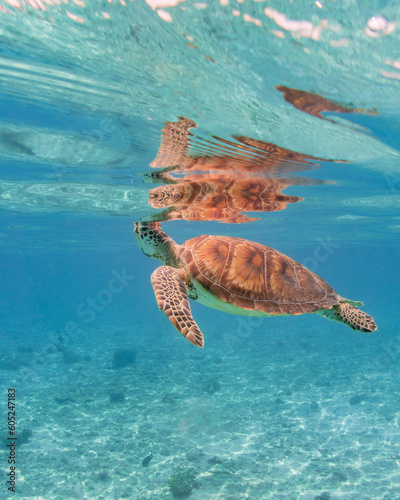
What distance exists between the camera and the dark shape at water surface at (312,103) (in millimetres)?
6223

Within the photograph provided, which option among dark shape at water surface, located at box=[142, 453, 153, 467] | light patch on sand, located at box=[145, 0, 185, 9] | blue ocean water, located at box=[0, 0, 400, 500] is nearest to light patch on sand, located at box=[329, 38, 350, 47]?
blue ocean water, located at box=[0, 0, 400, 500]

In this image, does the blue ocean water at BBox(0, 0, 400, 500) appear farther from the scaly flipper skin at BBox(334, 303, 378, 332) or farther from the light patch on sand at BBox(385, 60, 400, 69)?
the scaly flipper skin at BBox(334, 303, 378, 332)

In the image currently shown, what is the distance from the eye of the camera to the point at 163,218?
17.8 meters

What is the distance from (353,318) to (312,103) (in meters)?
4.67

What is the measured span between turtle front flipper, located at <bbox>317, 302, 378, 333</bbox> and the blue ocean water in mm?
4371

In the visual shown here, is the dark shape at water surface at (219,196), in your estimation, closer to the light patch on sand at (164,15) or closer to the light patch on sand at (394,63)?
the light patch on sand at (394,63)

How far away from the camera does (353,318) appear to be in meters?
6.59

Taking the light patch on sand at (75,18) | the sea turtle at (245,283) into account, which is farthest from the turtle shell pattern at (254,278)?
the light patch on sand at (75,18)

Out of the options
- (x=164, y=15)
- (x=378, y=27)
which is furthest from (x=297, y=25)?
(x=164, y=15)

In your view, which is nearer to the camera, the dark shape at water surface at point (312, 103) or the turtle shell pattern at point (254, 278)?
the turtle shell pattern at point (254, 278)

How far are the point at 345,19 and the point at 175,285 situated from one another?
4.90 metres

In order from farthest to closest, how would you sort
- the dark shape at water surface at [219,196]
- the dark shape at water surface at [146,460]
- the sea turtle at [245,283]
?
the dark shape at water surface at [219,196], the dark shape at water surface at [146,460], the sea turtle at [245,283]

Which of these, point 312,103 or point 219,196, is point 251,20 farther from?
point 219,196

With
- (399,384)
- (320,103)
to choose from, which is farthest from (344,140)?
(399,384)
